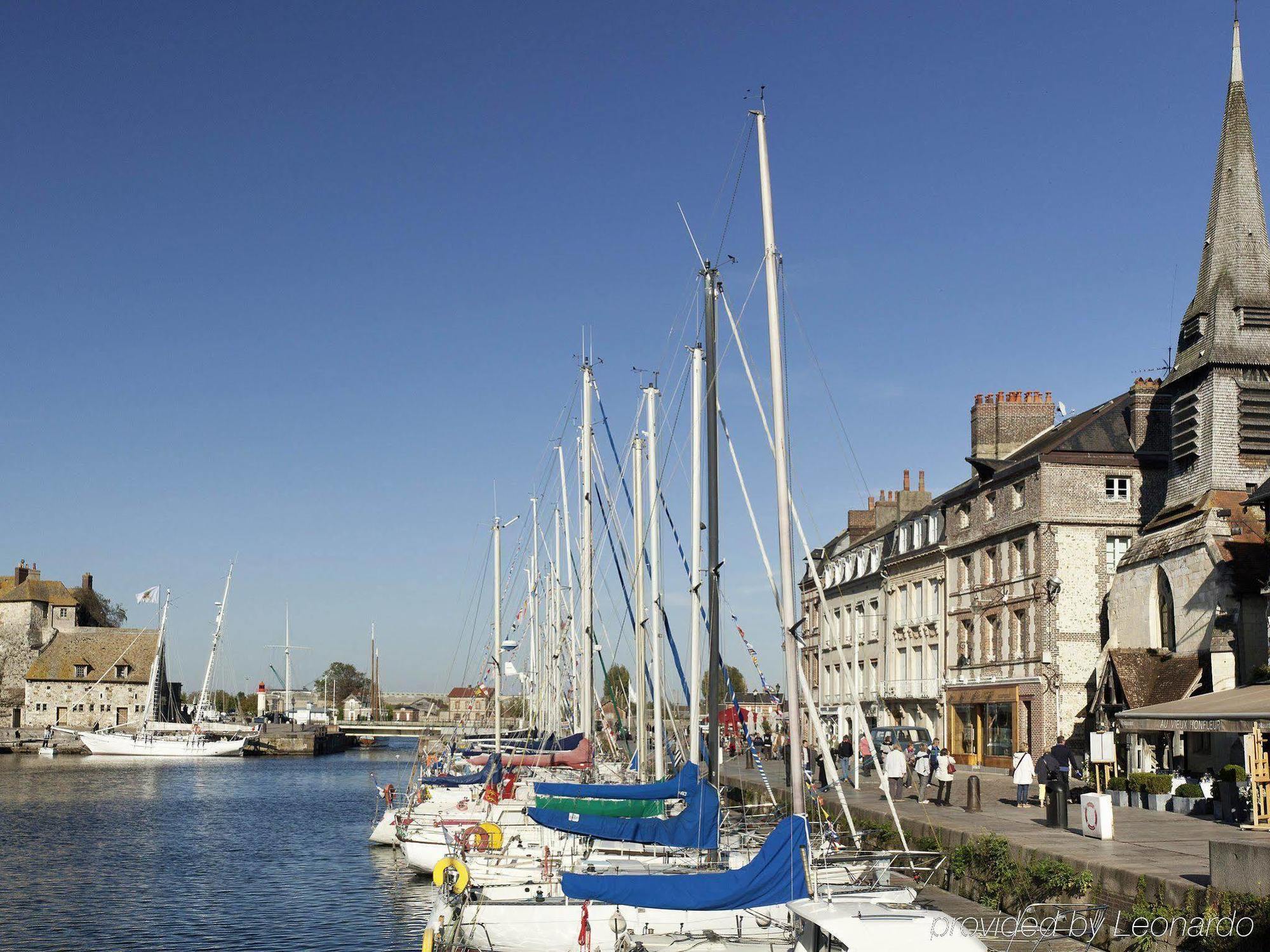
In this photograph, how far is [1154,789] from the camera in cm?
3123

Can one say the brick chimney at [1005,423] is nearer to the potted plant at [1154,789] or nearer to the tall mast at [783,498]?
the potted plant at [1154,789]

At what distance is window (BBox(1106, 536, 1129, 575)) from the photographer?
4700cm

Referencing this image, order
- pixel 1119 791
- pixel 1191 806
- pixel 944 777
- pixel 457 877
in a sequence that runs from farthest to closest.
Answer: pixel 1119 791 → pixel 944 777 → pixel 1191 806 → pixel 457 877

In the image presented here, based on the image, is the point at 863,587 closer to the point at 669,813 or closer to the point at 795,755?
the point at 669,813

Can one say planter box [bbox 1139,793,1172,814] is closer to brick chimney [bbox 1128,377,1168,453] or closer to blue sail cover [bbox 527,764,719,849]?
blue sail cover [bbox 527,764,719,849]

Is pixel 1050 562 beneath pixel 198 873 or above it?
above

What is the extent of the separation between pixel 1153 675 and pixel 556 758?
19805 mm

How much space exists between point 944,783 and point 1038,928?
13.9 metres

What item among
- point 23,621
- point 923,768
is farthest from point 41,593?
point 923,768

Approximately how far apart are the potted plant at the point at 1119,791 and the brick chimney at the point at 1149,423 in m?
17.9

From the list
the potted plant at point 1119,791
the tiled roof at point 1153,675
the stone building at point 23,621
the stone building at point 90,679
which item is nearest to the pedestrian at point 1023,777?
the potted plant at point 1119,791

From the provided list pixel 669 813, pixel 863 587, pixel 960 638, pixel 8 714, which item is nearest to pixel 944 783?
pixel 669 813

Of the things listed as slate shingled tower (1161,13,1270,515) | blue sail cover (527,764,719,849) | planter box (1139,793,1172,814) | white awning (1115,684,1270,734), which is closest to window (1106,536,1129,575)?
slate shingled tower (1161,13,1270,515)

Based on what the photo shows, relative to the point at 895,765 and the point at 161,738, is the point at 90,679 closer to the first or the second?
the point at 161,738
